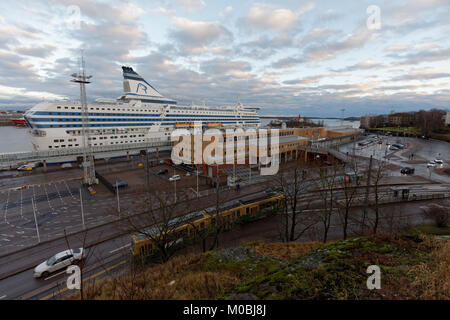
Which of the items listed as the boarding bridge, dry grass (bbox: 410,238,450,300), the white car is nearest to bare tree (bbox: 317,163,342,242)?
dry grass (bbox: 410,238,450,300)

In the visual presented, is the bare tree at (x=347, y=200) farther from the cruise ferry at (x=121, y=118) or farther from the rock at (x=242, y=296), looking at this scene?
the cruise ferry at (x=121, y=118)

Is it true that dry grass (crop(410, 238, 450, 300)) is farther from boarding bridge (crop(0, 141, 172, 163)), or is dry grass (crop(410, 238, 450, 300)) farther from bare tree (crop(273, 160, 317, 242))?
boarding bridge (crop(0, 141, 172, 163))

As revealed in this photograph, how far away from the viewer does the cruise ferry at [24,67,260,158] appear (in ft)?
108

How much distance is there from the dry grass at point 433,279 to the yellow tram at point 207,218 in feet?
30.0

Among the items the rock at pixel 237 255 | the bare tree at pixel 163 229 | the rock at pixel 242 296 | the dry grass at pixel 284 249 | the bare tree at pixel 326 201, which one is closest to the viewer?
the rock at pixel 242 296

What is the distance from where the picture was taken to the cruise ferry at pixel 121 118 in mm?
32781

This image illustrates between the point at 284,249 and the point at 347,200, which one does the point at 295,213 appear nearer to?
the point at 347,200

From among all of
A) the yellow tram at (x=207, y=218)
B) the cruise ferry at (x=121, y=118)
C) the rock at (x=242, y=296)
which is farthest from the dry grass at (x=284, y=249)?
the cruise ferry at (x=121, y=118)

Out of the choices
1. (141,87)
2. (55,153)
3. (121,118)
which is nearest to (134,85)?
(141,87)

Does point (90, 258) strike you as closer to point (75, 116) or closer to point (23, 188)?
point (23, 188)

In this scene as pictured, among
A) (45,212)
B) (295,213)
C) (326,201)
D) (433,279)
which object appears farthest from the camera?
(45,212)

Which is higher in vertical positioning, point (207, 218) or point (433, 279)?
point (433, 279)

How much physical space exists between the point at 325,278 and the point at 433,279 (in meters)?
2.25

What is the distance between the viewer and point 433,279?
447cm
